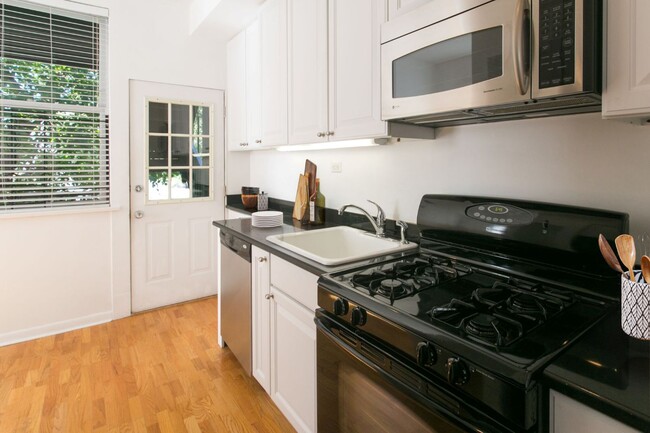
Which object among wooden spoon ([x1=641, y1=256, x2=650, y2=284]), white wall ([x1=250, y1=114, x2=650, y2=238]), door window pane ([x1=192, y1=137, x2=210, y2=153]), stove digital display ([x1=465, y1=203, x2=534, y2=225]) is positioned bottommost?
wooden spoon ([x1=641, y1=256, x2=650, y2=284])

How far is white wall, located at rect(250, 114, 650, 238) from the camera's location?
44.5 inches

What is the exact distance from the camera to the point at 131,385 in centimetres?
214

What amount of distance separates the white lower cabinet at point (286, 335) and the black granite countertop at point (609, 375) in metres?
0.87

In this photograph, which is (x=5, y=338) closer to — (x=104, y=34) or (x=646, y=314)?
(x=104, y=34)

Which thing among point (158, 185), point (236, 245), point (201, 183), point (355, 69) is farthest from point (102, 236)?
point (355, 69)

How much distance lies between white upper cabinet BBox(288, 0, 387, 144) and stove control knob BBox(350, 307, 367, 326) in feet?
2.66

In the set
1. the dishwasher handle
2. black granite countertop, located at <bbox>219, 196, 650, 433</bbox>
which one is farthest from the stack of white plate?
black granite countertop, located at <bbox>219, 196, 650, 433</bbox>

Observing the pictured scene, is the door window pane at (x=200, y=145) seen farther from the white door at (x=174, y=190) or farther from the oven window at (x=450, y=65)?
the oven window at (x=450, y=65)

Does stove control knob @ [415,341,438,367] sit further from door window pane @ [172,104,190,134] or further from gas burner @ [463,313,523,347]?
door window pane @ [172,104,190,134]

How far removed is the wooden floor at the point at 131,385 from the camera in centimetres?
183

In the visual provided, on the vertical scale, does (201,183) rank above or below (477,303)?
above

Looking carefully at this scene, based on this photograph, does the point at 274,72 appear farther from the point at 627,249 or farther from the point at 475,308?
the point at 627,249

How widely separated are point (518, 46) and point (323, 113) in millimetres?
1084

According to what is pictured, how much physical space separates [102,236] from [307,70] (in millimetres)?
2239
